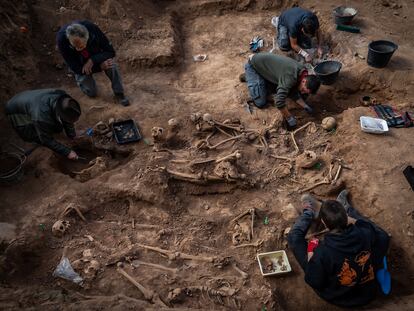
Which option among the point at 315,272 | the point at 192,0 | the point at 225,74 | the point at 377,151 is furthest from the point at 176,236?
the point at 192,0

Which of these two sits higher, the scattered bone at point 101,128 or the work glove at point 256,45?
the scattered bone at point 101,128

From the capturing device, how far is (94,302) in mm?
3543

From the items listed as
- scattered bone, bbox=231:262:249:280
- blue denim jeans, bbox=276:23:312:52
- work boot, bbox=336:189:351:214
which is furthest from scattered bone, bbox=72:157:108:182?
blue denim jeans, bbox=276:23:312:52

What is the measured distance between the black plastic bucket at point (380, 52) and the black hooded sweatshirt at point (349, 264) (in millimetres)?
3772

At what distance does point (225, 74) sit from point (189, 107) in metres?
1.37

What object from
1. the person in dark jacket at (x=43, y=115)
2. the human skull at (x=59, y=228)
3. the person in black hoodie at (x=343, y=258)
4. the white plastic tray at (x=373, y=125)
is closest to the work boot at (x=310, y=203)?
the person in black hoodie at (x=343, y=258)

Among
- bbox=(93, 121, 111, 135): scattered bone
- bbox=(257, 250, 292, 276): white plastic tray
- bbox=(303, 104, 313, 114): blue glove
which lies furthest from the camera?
bbox=(303, 104, 313, 114): blue glove

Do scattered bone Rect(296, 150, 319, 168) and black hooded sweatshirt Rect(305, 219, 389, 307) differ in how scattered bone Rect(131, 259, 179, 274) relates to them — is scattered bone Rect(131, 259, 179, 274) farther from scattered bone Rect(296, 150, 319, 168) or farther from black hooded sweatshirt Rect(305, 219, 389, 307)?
scattered bone Rect(296, 150, 319, 168)

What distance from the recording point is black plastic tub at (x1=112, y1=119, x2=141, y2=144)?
591cm

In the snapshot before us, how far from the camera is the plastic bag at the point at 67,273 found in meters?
4.18

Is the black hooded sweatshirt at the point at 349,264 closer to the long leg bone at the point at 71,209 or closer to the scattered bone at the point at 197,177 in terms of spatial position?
the scattered bone at the point at 197,177

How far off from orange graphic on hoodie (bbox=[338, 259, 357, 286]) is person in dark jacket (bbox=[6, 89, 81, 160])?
13.0 ft

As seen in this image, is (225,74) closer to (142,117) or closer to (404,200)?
(142,117)

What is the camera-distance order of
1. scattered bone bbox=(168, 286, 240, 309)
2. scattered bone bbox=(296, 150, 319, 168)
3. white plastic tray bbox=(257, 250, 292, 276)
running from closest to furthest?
1. scattered bone bbox=(168, 286, 240, 309)
2. white plastic tray bbox=(257, 250, 292, 276)
3. scattered bone bbox=(296, 150, 319, 168)
